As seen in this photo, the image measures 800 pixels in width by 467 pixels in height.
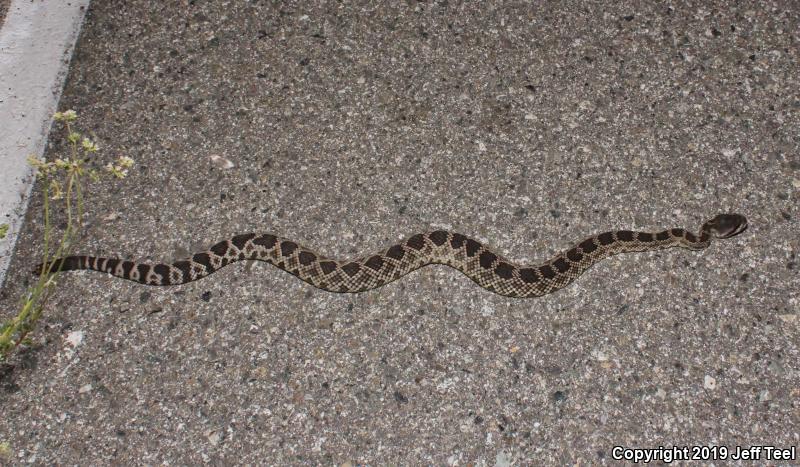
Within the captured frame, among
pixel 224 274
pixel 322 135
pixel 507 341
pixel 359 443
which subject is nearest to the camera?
pixel 359 443

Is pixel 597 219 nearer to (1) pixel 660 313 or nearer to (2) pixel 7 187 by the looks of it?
(1) pixel 660 313

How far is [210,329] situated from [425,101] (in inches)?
110

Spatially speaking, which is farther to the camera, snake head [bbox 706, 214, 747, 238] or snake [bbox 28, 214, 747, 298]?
snake head [bbox 706, 214, 747, 238]

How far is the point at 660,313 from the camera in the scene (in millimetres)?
4977

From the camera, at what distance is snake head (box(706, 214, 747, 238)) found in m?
5.24

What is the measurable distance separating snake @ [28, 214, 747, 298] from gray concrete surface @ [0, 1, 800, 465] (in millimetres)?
106

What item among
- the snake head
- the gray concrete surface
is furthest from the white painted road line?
the snake head

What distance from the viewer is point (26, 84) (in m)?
5.84

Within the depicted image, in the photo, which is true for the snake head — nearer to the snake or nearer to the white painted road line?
the snake

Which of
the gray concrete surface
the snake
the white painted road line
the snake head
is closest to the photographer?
the gray concrete surface

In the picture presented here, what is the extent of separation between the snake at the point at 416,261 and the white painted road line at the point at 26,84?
0.69 m

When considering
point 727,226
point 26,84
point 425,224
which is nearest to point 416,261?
point 425,224

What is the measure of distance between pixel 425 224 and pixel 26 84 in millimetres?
3654

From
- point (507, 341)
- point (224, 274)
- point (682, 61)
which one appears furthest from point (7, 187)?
point (682, 61)
